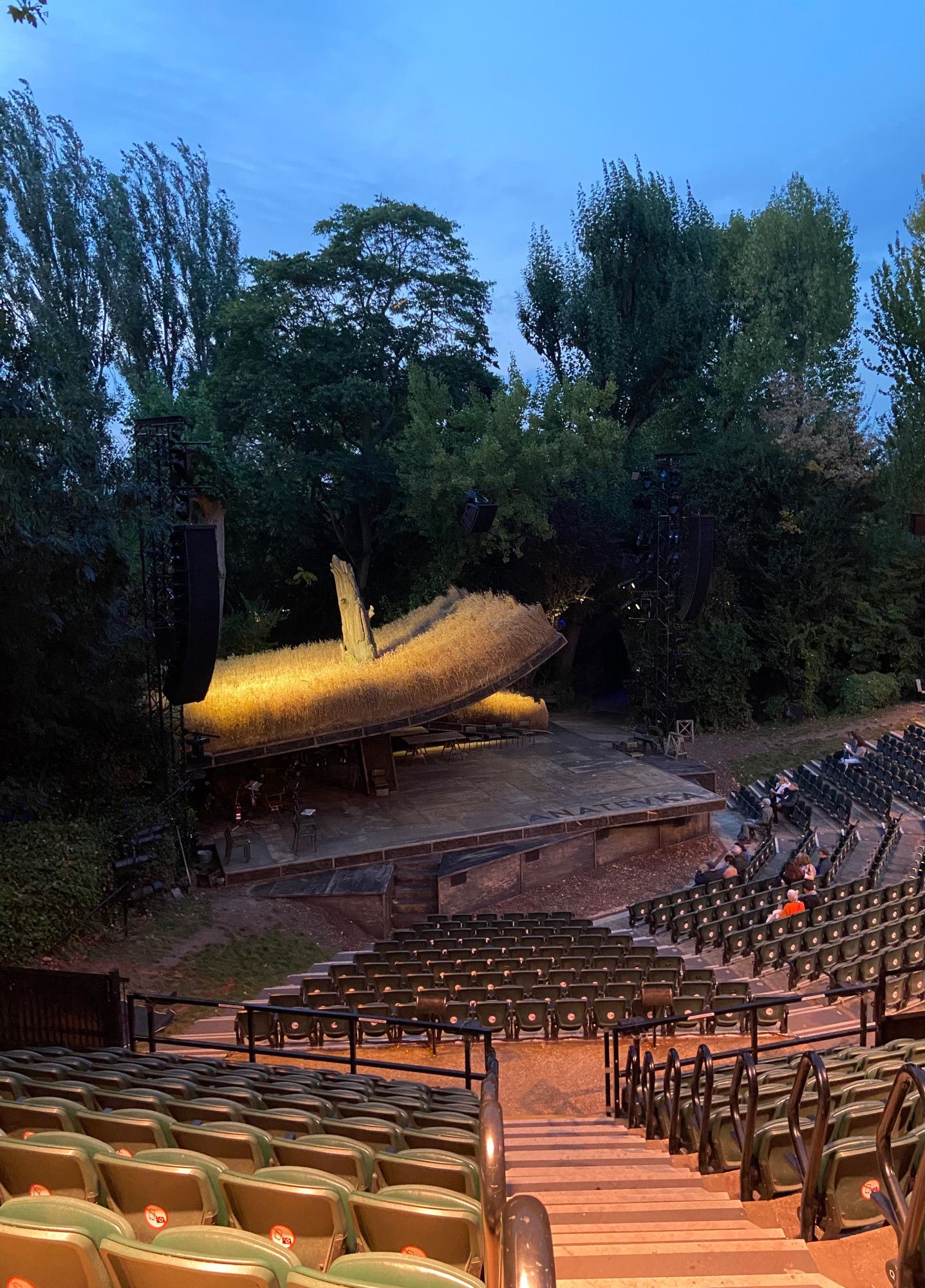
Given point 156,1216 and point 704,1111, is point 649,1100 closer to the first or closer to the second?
point 704,1111

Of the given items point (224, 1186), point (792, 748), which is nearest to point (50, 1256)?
point (224, 1186)

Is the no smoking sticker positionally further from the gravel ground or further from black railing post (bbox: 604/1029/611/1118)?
the gravel ground

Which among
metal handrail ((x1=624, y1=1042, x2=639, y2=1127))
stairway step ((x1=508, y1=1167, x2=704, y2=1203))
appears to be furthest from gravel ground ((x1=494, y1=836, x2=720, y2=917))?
stairway step ((x1=508, y1=1167, x2=704, y2=1203))

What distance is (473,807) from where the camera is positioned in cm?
1828

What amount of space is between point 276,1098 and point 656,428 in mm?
33300

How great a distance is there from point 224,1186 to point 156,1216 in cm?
33

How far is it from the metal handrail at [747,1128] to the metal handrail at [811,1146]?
177 millimetres

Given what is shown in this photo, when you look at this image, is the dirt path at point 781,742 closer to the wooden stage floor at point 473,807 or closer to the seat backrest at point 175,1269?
the wooden stage floor at point 473,807

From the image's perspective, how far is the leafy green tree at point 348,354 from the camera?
1235 inches

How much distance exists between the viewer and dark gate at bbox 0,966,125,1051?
25.4 ft

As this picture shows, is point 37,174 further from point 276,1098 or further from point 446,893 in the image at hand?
point 276,1098

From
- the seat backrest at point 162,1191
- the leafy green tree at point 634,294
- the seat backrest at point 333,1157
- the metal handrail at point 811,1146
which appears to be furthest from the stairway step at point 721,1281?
the leafy green tree at point 634,294

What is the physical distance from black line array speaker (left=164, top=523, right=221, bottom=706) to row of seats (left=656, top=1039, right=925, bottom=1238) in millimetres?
10571

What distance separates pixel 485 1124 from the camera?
226cm
